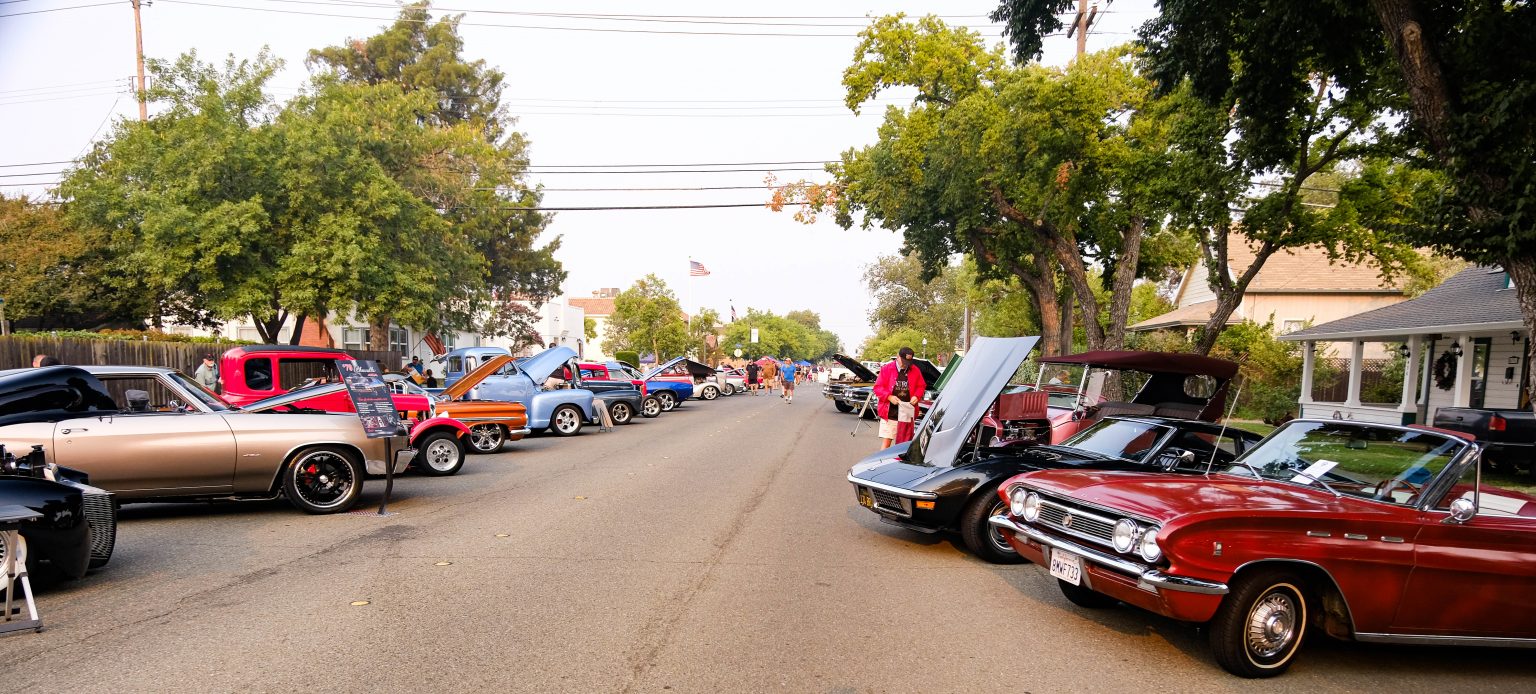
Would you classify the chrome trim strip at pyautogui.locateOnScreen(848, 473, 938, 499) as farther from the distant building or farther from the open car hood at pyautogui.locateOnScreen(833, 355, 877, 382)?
the distant building

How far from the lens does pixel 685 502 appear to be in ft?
31.6

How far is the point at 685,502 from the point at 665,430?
33.0 ft

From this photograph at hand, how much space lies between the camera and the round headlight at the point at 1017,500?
5691 mm

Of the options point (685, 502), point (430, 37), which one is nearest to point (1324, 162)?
point (685, 502)

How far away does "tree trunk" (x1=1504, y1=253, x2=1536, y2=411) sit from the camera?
7.93 meters

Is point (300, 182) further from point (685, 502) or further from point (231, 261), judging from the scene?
point (685, 502)

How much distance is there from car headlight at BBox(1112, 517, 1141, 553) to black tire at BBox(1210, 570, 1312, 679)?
1.73 ft

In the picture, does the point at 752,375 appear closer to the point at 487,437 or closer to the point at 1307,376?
the point at 1307,376

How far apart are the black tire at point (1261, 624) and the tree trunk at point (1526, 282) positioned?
5.52m

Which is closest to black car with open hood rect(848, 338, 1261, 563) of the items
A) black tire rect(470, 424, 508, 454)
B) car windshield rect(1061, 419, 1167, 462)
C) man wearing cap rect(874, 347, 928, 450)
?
car windshield rect(1061, 419, 1167, 462)

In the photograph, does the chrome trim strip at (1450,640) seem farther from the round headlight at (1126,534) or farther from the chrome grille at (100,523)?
the chrome grille at (100,523)

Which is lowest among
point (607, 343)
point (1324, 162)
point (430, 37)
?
point (607, 343)

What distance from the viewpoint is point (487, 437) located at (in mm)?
15008

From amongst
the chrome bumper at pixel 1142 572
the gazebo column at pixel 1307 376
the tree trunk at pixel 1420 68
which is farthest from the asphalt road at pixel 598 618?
the gazebo column at pixel 1307 376
